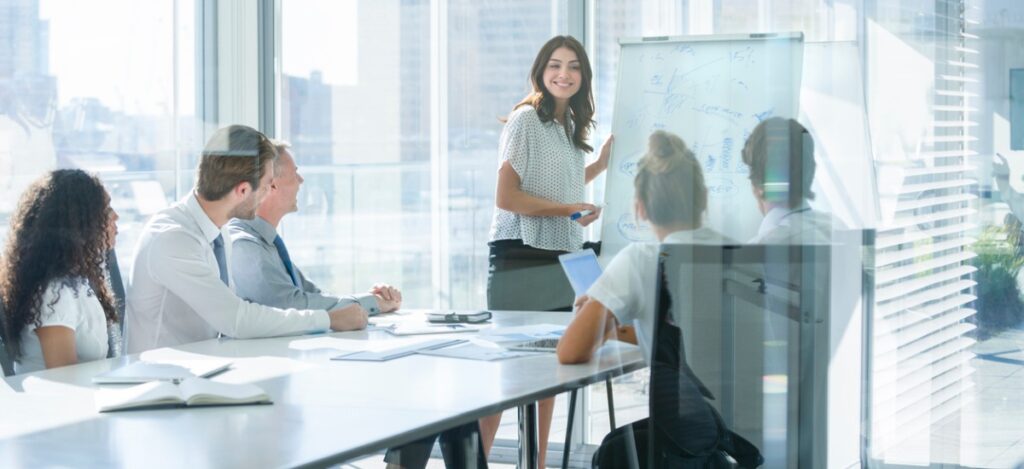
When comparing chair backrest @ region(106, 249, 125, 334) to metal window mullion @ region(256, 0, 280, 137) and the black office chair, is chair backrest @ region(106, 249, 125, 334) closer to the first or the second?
metal window mullion @ region(256, 0, 280, 137)

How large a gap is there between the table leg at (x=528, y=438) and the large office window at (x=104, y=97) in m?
1.76

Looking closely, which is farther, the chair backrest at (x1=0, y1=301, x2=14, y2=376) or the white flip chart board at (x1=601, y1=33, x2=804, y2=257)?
the chair backrest at (x1=0, y1=301, x2=14, y2=376)

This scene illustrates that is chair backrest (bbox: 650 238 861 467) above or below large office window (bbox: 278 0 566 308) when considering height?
below

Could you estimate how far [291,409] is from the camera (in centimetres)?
204

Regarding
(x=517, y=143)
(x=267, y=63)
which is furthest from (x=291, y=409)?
(x=267, y=63)

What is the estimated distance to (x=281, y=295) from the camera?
332 cm

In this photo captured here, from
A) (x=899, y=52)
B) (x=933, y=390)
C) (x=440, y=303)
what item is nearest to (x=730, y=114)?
(x=899, y=52)

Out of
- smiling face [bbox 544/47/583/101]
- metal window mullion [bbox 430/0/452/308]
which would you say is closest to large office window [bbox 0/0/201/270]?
metal window mullion [bbox 430/0/452/308]

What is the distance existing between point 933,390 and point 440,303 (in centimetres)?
217

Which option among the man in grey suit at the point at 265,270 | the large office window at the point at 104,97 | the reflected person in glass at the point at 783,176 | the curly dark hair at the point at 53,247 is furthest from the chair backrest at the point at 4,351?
the reflected person in glass at the point at 783,176

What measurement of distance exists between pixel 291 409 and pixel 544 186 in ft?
5.48

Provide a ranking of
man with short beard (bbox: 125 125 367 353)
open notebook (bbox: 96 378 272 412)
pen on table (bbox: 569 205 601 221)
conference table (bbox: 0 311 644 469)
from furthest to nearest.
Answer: pen on table (bbox: 569 205 601 221) → man with short beard (bbox: 125 125 367 353) → open notebook (bbox: 96 378 272 412) → conference table (bbox: 0 311 644 469)

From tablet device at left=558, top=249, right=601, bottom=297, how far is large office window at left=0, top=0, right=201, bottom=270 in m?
1.68

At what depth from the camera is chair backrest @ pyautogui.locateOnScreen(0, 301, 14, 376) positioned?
2.88 meters
